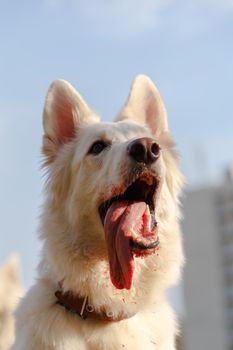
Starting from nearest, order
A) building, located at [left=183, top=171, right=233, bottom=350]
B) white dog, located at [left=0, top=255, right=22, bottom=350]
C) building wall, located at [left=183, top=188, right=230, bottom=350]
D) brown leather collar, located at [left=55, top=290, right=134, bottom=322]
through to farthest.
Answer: brown leather collar, located at [left=55, top=290, right=134, bottom=322] → white dog, located at [left=0, top=255, right=22, bottom=350] → building, located at [left=183, top=171, right=233, bottom=350] → building wall, located at [left=183, top=188, right=230, bottom=350]

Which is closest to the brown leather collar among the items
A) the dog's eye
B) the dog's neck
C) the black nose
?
the dog's neck

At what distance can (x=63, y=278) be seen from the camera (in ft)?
17.8

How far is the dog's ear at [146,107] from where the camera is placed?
636 centimetres

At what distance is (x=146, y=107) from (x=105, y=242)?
144cm

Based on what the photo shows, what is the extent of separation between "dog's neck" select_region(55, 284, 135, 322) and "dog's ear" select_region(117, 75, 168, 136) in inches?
66.9

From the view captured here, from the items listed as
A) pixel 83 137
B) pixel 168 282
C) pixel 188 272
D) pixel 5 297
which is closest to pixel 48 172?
pixel 83 137

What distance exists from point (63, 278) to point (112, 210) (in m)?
0.61

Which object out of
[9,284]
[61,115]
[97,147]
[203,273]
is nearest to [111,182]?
[97,147]

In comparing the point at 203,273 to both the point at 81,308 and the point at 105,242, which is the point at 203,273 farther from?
the point at 81,308

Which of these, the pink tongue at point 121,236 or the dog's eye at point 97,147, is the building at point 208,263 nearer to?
the dog's eye at point 97,147

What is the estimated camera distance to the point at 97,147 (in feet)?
19.4

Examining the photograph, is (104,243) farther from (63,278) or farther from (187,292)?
(187,292)

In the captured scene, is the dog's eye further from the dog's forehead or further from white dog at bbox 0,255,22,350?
white dog at bbox 0,255,22,350

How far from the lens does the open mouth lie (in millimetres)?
5156
